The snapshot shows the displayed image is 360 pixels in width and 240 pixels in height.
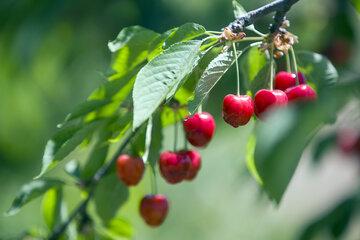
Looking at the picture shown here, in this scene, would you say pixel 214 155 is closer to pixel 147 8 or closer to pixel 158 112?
pixel 147 8

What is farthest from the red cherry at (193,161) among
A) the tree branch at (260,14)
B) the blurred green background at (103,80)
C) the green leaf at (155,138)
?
the blurred green background at (103,80)

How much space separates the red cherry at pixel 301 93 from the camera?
51.8 inches

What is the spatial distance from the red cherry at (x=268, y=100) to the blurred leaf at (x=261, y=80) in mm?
136

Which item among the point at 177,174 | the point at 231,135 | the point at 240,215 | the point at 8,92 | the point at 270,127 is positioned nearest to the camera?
the point at 270,127

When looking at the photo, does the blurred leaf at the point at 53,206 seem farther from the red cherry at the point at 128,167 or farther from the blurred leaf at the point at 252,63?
the blurred leaf at the point at 252,63

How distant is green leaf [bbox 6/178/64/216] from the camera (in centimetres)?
163

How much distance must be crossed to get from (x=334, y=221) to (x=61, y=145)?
73 cm

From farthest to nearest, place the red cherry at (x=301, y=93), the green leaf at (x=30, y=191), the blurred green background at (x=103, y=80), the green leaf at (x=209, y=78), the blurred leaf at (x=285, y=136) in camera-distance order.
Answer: the blurred green background at (x=103, y=80) < the green leaf at (x=30, y=191) < the red cherry at (x=301, y=93) < the green leaf at (x=209, y=78) < the blurred leaf at (x=285, y=136)

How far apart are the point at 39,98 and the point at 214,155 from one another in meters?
1.74

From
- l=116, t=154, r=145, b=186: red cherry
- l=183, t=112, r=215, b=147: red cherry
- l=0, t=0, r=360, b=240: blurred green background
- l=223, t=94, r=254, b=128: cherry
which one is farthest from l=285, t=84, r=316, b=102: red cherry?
l=0, t=0, r=360, b=240: blurred green background

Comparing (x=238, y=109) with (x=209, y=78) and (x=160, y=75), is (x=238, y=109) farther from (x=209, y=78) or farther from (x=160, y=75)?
(x=160, y=75)

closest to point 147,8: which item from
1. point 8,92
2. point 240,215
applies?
point 8,92

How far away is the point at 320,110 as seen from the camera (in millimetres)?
765

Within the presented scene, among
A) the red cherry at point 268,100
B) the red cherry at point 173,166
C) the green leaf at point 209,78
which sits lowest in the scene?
the red cherry at point 173,166
